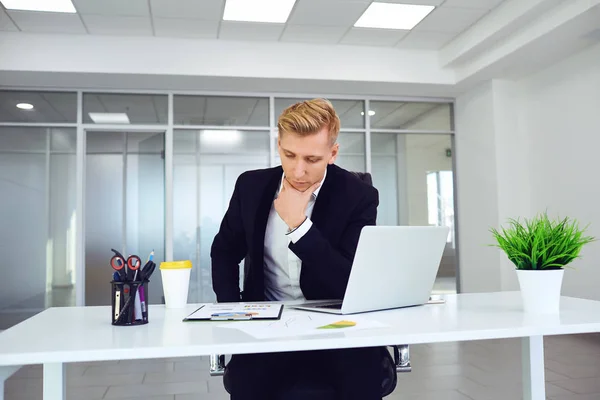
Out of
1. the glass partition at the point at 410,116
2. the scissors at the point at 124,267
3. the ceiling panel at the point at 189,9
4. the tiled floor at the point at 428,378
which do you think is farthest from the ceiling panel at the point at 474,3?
the scissors at the point at 124,267

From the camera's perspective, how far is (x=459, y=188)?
6645mm

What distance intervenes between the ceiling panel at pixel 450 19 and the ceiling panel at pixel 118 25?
2.65m

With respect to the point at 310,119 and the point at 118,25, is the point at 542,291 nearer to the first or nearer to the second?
the point at 310,119

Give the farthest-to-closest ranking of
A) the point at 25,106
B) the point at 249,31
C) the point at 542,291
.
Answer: the point at 25,106 < the point at 249,31 < the point at 542,291

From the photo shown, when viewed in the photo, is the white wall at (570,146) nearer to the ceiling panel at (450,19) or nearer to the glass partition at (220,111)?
the ceiling panel at (450,19)

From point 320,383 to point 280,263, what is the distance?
1.64 ft

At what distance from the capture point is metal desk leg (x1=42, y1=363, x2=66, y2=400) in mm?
1095

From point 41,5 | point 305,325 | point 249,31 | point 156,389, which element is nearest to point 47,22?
point 41,5

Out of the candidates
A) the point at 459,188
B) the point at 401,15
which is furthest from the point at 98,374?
the point at 459,188

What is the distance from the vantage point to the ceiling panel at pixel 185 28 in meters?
4.99

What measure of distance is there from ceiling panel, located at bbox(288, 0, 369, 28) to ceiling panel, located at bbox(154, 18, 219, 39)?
0.79m

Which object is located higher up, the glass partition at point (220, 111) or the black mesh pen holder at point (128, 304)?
the glass partition at point (220, 111)

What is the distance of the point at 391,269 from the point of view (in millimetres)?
1383

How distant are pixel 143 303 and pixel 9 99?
17.8 feet
